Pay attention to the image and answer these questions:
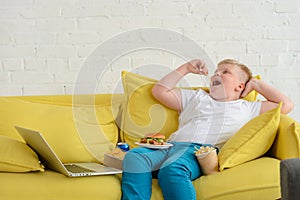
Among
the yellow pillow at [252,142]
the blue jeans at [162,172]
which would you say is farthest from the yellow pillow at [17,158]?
the yellow pillow at [252,142]

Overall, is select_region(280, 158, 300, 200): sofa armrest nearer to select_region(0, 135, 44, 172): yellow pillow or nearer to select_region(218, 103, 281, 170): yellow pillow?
select_region(218, 103, 281, 170): yellow pillow

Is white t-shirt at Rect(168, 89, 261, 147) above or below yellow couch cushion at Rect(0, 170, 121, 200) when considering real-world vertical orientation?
above

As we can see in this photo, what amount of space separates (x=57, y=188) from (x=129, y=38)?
4.26ft

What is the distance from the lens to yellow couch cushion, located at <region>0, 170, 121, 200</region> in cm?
210

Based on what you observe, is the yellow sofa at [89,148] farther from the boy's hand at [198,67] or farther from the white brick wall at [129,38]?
the white brick wall at [129,38]

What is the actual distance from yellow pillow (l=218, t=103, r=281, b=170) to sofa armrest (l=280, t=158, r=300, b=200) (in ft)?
1.85

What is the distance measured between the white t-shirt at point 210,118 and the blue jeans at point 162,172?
0.13 m

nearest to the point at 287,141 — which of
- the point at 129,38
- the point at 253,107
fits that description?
the point at 253,107

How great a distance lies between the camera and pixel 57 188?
2.11m

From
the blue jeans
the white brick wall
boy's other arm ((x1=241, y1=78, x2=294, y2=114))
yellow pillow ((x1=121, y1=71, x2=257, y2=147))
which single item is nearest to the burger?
the blue jeans

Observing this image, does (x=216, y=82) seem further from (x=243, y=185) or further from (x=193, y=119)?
(x=243, y=185)

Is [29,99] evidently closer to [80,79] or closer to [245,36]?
[80,79]

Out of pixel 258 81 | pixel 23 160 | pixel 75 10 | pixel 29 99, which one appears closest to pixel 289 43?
pixel 258 81

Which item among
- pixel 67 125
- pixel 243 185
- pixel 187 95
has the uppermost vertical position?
pixel 187 95
